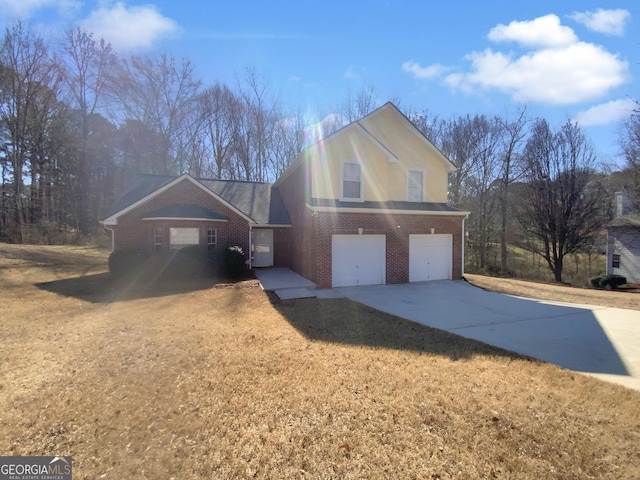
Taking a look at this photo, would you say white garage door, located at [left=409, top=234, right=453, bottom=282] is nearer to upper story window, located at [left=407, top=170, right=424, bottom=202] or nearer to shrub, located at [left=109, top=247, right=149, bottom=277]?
upper story window, located at [left=407, top=170, right=424, bottom=202]

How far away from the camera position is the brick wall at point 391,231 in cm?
1187

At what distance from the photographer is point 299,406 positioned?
12.4ft

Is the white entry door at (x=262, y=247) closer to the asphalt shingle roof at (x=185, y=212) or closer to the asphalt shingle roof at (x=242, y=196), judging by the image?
the asphalt shingle roof at (x=242, y=196)

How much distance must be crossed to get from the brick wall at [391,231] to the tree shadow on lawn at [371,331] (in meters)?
2.75

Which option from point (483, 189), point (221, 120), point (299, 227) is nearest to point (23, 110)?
point (221, 120)

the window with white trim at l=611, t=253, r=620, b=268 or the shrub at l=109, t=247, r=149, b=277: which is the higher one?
the shrub at l=109, t=247, r=149, b=277

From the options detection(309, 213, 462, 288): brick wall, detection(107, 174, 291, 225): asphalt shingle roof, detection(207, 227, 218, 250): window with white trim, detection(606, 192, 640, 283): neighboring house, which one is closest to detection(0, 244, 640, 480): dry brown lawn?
detection(309, 213, 462, 288): brick wall

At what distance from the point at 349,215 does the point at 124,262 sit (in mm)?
9806

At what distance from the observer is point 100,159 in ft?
101

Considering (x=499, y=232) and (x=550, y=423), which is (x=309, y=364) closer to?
(x=550, y=423)

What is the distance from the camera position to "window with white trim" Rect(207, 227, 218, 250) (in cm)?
1497

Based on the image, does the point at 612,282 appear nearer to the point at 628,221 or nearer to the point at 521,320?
the point at 628,221

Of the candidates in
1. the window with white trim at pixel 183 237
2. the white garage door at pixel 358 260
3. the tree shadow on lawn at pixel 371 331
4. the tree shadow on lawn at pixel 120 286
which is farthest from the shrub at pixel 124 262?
the white garage door at pixel 358 260

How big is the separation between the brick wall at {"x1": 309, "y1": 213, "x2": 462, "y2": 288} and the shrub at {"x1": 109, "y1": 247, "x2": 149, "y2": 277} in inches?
305
